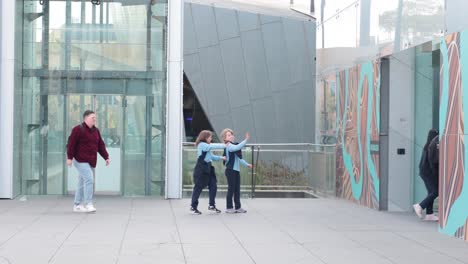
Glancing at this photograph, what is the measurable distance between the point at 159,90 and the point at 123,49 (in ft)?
3.93

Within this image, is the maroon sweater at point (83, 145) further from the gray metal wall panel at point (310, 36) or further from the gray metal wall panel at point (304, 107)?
the gray metal wall panel at point (310, 36)

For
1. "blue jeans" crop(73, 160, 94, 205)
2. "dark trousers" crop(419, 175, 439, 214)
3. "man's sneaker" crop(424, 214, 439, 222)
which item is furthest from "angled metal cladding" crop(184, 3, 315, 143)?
"man's sneaker" crop(424, 214, 439, 222)

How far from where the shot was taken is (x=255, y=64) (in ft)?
116

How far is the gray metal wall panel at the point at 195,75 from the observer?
3466cm

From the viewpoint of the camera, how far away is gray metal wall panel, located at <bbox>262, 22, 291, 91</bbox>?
116ft

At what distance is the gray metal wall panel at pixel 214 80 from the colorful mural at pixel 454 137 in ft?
76.2

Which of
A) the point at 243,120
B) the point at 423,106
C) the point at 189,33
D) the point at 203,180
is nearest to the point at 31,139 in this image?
the point at 203,180

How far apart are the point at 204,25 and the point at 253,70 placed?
298cm

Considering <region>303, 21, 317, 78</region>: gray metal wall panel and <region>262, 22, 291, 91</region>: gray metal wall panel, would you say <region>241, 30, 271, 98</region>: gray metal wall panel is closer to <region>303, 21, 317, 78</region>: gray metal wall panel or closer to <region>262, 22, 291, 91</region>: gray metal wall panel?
<region>262, 22, 291, 91</region>: gray metal wall panel

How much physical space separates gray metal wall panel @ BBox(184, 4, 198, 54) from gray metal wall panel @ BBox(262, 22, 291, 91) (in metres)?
3.00

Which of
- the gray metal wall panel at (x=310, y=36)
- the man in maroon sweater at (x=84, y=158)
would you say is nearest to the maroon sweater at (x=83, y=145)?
the man in maroon sweater at (x=84, y=158)

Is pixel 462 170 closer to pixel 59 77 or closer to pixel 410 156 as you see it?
pixel 410 156

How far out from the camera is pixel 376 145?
15703 millimetres

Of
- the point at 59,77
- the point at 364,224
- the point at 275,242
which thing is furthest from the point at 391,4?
the point at 59,77
